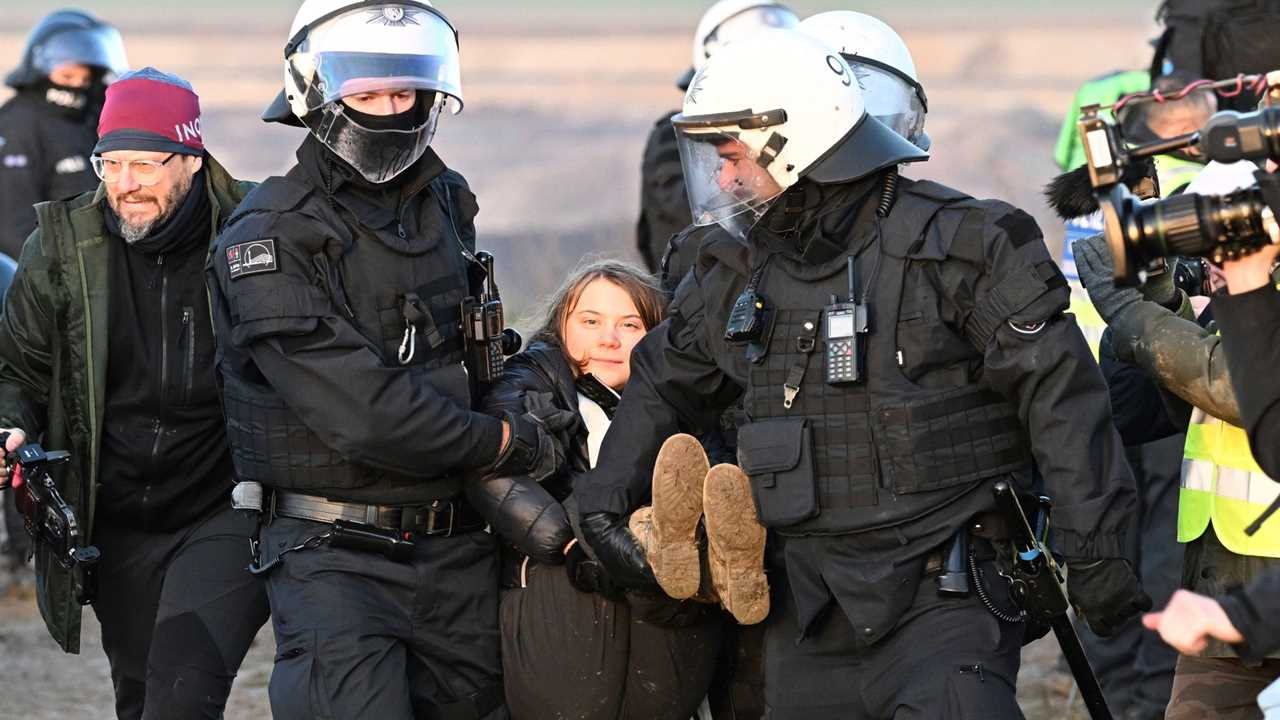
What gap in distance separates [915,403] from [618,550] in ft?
2.91

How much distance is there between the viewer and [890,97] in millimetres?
5590

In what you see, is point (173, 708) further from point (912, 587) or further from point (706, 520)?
point (912, 587)

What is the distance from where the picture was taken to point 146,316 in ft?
18.2

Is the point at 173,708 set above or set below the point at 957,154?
below

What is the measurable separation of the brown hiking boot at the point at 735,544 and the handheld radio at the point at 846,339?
35 centimetres

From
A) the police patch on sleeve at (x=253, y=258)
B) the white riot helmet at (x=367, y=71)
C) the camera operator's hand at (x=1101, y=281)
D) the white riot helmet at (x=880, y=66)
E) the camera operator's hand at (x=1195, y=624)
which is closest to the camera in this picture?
the camera operator's hand at (x=1195, y=624)

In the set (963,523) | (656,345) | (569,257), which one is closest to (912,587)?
(963,523)

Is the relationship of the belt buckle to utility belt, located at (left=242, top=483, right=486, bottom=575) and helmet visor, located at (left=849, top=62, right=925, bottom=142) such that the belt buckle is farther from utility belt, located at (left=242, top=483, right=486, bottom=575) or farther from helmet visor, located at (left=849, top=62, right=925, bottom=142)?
helmet visor, located at (left=849, top=62, right=925, bottom=142)

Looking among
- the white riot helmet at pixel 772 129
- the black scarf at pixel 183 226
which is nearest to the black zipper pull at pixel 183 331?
the black scarf at pixel 183 226

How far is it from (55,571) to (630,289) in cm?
197

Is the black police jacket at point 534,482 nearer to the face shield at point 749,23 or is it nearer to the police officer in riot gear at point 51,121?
the face shield at point 749,23

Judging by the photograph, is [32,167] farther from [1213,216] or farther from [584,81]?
[584,81]

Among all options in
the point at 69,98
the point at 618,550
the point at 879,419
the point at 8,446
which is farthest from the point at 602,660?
the point at 69,98

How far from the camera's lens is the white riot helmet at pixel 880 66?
5562mm
